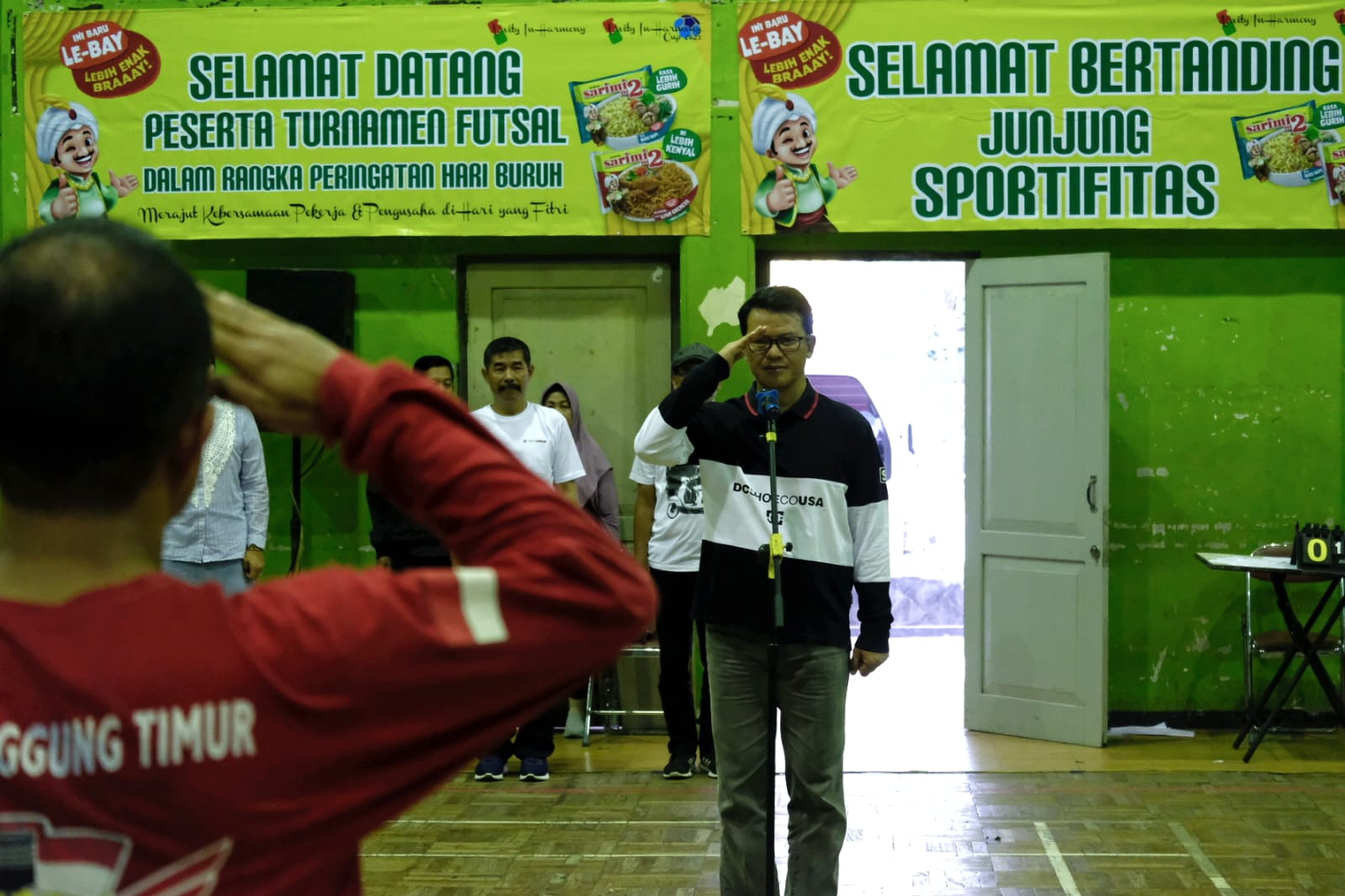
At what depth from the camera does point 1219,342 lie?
21.6 feet

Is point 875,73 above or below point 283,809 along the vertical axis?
above

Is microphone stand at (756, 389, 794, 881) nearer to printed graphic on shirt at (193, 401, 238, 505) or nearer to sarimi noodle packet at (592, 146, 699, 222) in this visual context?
printed graphic on shirt at (193, 401, 238, 505)

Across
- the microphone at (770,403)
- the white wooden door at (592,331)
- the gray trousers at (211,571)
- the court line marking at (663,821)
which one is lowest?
the court line marking at (663,821)

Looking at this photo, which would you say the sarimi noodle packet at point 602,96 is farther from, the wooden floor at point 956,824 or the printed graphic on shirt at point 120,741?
the printed graphic on shirt at point 120,741

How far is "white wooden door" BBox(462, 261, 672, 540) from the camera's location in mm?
6859

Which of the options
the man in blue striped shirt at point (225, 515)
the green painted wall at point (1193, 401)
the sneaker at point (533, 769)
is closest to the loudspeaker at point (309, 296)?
the man in blue striped shirt at point (225, 515)

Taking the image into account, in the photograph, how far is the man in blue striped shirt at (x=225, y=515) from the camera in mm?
4727

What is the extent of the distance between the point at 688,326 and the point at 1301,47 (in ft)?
11.0

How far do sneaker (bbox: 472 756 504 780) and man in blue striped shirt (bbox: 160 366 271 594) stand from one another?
1306 mm

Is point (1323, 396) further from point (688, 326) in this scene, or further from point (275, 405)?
point (275, 405)

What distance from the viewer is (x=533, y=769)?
5.52 meters

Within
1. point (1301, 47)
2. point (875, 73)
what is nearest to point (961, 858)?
point (875, 73)

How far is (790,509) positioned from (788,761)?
0.69 m

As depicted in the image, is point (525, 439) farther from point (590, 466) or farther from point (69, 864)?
point (69, 864)
